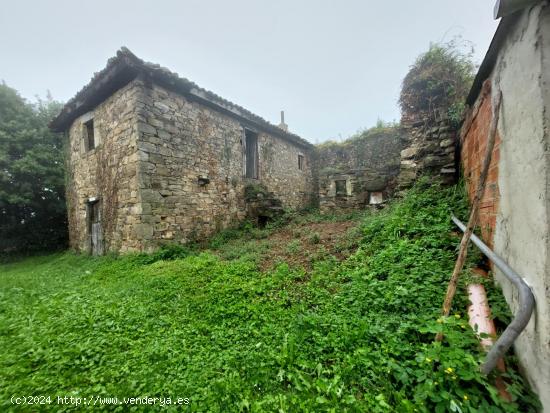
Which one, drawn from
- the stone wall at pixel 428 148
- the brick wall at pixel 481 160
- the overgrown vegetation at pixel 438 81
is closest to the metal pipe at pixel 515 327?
the brick wall at pixel 481 160

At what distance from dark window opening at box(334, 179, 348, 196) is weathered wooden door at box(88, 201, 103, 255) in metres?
7.79

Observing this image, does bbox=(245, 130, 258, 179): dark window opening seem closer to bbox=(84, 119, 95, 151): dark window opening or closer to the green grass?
bbox=(84, 119, 95, 151): dark window opening

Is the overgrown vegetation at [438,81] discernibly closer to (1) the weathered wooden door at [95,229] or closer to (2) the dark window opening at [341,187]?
(2) the dark window opening at [341,187]

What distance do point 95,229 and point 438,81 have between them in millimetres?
10636

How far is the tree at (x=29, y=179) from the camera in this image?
1000cm

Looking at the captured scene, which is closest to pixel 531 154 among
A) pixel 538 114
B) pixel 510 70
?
pixel 538 114

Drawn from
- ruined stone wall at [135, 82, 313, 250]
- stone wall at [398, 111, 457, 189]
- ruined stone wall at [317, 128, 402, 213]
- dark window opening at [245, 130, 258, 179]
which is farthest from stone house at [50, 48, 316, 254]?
stone wall at [398, 111, 457, 189]

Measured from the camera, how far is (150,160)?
239 inches

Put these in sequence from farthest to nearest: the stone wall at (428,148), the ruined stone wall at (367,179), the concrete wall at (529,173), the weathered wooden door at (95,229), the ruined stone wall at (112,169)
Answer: the ruined stone wall at (367,179) → the weathered wooden door at (95,229) → the ruined stone wall at (112,169) → the stone wall at (428,148) → the concrete wall at (529,173)

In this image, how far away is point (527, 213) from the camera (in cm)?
164

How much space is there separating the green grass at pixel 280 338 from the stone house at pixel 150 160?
100 inches

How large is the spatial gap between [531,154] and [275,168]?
31.4ft

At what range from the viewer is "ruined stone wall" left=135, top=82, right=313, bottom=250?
602cm

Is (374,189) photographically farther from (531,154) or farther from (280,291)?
(531,154)
